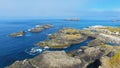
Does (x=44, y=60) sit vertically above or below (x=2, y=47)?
above

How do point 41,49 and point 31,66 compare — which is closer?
point 31,66

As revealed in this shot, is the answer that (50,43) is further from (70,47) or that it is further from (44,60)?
(44,60)

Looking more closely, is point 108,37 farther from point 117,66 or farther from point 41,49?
point 117,66

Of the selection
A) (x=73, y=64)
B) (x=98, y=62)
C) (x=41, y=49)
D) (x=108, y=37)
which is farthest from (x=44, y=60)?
(x=108, y=37)

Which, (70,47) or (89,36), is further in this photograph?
(89,36)

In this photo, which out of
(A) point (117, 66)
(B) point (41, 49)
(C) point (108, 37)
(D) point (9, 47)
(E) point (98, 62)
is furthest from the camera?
(C) point (108, 37)

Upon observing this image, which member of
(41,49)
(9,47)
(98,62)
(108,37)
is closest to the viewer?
(98,62)

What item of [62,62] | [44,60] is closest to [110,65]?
[62,62]

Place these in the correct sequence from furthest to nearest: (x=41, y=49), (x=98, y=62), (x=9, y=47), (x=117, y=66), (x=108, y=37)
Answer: (x=108, y=37)
(x=9, y=47)
(x=41, y=49)
(x=98, y=62)
(x=117, y=66)
